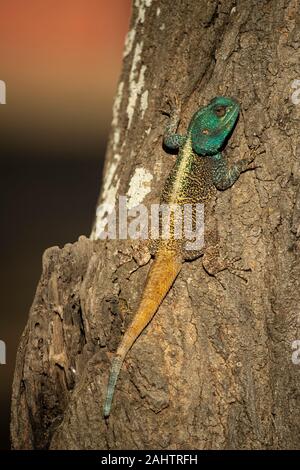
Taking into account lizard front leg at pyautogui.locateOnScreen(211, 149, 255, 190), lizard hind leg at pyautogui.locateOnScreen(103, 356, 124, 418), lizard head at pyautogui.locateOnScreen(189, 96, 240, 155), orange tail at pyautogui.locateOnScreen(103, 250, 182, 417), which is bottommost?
lizard hind leg at pyautogui.locateOnScreen(103, 356, 124, 418)

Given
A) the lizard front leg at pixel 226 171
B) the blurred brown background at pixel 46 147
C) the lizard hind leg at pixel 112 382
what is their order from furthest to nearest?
the blurred brown background at pixel 46 147 < the lizard front leg at pixel 226 171 < the lizard hind leg at pixel 112 382

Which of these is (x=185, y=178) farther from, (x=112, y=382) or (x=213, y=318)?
(x=112, y=382)

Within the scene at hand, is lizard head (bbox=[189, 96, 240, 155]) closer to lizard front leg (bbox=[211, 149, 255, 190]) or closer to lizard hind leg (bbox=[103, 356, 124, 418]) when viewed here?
lizard front leg (bbox=[211, 149, 255, 190])

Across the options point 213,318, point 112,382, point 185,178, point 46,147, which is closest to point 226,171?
point 185,178

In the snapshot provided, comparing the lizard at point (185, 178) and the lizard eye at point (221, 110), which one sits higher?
the lizard eye at point (221, 110)

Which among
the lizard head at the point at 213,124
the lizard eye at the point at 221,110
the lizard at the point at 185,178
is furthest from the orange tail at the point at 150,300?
the lizard eye at the point at 221,110

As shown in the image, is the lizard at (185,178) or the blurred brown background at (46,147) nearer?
the lizard at (185,178)

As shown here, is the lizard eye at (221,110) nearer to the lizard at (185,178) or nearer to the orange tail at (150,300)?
the lizard at (185,178)

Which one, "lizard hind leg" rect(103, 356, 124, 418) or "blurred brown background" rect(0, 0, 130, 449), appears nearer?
"lizard hind leg" rect(103, 356, 124, 418)

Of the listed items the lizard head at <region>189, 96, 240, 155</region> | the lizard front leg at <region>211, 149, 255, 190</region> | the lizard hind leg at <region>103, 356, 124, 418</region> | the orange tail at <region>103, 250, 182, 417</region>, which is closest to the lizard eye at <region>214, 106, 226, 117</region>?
the lizard head at <region>189, 96, 240, 155</region>
